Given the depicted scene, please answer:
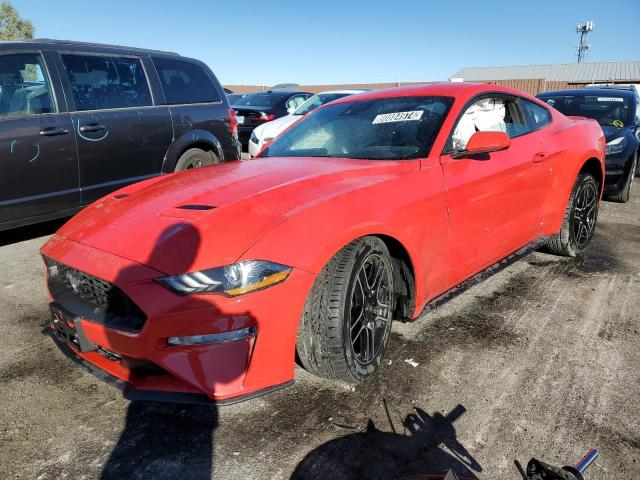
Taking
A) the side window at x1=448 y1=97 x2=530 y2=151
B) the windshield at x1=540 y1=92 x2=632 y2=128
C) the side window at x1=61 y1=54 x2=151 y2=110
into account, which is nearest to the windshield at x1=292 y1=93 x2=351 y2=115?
the windshield at x1=540 y1=92 x2=632 y2=128

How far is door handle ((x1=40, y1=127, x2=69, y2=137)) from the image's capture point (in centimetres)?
432

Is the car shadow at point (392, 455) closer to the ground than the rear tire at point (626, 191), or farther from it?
closer to the ground

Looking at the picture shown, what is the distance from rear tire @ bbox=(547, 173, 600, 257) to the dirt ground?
3.57 ft

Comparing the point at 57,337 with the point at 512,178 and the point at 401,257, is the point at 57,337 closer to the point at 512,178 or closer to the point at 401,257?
Result: the point at 401,257

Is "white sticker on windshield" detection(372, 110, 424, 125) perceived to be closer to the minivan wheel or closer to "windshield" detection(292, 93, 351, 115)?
the minivan wheel

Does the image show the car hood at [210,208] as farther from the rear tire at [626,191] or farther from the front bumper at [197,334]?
the rear tire at [626,191]

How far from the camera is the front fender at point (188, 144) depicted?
532cm


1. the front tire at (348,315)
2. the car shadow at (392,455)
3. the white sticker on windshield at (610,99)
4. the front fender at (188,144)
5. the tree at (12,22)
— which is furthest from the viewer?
the tree at (12,22)

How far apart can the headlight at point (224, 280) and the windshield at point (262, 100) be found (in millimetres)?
10662

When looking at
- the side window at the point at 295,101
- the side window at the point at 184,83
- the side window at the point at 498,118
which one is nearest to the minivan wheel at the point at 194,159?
the side window at the point at 184,83

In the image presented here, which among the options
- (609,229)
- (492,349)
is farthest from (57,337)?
(609,229)

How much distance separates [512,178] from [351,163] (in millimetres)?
1218

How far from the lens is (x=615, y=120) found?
6.94 metres

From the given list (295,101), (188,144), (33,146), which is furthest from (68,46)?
(295,101)
